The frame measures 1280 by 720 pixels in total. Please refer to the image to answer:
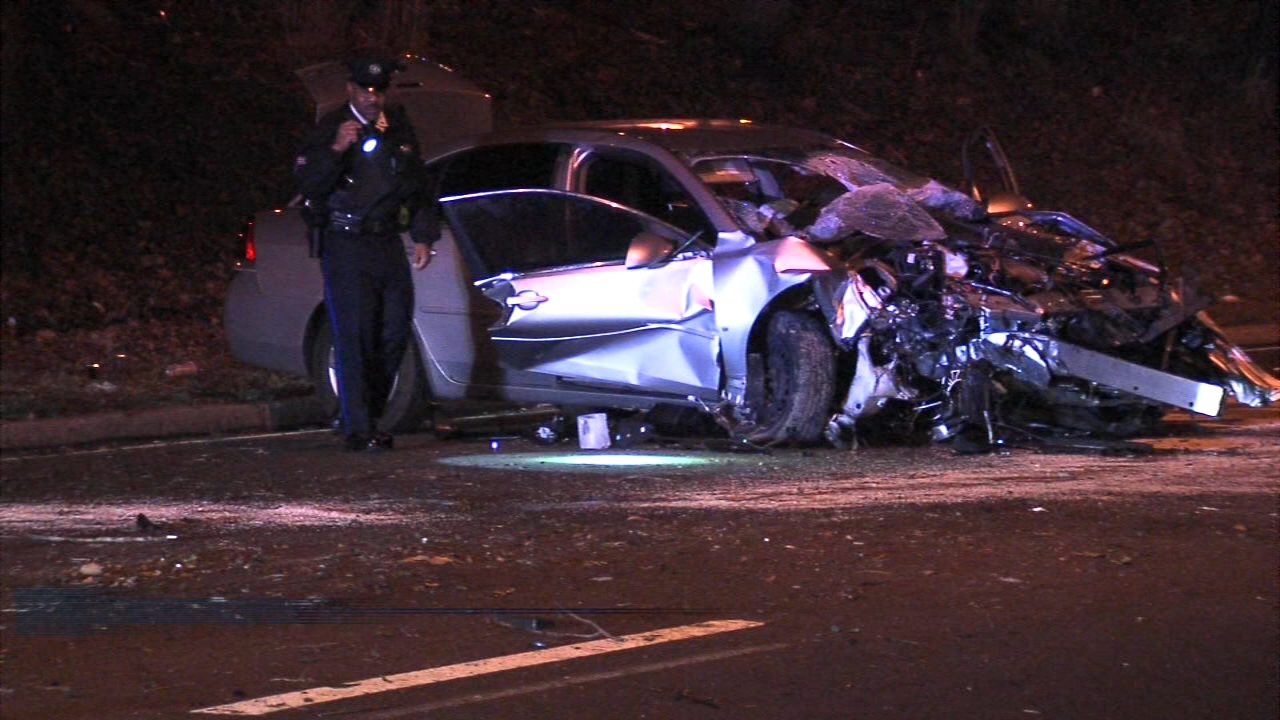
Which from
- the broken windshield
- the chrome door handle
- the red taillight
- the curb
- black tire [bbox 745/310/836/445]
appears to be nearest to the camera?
black tire [bbox 745/310/836/445]

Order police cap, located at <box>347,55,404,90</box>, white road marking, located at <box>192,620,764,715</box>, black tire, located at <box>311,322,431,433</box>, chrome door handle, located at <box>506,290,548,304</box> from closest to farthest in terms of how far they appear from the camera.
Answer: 1. white road marking, located at <box>192,620,764,715</box>
2. police cap, located at <box>347,55,404,90</box>
3. chrome door handle, located at <box>506,290,548,304</box>
4. black tire, located at <box>311,322,431,433</box>

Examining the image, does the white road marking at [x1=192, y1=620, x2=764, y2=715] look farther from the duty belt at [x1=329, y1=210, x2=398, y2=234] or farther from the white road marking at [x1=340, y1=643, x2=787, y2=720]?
the duty belt at [x1=329, y1=210, x2=398, y2=234]

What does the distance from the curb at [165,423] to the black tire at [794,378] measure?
2.95 m

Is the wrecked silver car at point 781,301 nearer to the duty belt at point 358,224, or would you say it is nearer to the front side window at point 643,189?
the front side window at point 643,189

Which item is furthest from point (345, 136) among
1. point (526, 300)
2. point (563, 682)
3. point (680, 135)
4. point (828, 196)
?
point (563, 682)

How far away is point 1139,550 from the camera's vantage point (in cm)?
647

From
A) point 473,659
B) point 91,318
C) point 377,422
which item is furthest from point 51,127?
point 473,659

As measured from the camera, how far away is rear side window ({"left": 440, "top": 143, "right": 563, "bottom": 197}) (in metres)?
9.02

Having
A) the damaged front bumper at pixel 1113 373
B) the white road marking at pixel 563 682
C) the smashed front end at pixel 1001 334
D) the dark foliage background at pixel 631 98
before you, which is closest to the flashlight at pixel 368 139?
the smashed front end at pixel 1001 334

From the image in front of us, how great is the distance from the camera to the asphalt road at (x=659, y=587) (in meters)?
5.03

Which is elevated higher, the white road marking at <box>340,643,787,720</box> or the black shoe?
the black shoe

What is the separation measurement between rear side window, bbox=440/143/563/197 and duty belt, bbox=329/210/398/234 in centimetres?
67

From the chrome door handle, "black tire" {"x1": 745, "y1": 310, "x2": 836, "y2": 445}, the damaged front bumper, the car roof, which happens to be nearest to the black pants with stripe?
the chrome door handle

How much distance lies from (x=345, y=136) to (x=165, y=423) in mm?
2531
